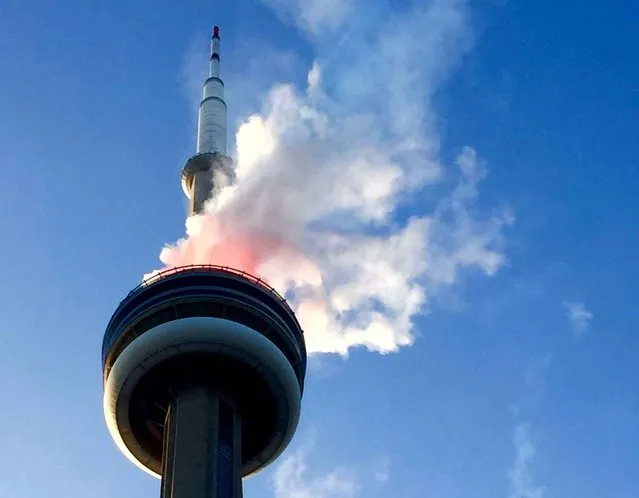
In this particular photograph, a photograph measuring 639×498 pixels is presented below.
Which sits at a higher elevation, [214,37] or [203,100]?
[214,37]

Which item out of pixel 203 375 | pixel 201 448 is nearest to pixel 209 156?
A: pixel 203 375

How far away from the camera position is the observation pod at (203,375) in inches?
2564

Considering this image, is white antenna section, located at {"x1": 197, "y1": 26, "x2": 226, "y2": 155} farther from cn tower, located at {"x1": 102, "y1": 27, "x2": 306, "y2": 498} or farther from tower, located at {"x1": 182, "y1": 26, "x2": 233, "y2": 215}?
cn tower, located at {"x1": 102, "y1": 27, "x2": 306, "y2": 498}

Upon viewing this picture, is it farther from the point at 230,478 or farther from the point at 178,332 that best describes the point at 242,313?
the point at 230,478

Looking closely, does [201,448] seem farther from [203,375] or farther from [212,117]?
[212,117]

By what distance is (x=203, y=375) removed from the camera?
68125 millimetres

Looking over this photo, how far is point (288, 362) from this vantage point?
6988 centimetres

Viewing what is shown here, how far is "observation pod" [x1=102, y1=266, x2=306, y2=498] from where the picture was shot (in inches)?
2564

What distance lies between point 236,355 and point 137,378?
25.0 feet

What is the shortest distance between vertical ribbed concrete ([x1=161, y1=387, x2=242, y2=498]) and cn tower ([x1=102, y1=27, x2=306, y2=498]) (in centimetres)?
8

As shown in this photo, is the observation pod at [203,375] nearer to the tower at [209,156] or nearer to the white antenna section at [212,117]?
the tower at [209,156]

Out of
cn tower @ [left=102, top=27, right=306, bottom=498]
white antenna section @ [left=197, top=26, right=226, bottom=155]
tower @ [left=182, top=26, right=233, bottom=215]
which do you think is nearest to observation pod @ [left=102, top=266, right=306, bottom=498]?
cn tower @ [left=102, top=27, right=306, bottom=498]

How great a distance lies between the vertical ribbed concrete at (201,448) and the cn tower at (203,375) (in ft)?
0.27

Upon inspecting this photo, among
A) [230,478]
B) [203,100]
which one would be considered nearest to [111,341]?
[230,478]
